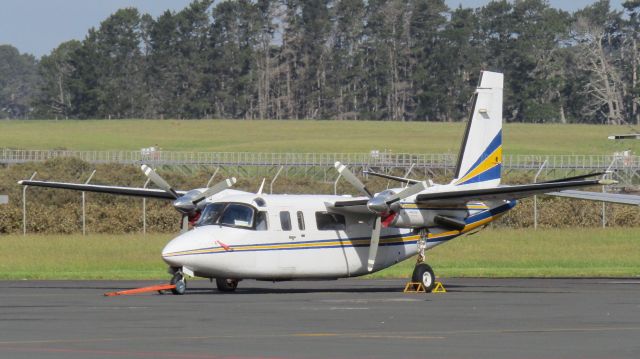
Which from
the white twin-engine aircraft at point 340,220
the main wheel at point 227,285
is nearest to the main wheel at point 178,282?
the white twin-engine aircraft at point 340,220

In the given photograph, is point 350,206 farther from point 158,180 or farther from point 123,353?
point 123,353

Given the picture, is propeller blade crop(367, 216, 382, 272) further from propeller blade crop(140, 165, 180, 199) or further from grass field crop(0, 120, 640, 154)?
grass field crop(0, 120, 640, 154)

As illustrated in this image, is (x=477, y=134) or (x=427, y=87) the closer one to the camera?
(x=477, y=134)

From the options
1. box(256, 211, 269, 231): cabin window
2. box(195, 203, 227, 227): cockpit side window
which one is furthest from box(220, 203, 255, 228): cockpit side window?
box(256, 211, 269, 231): cabin window

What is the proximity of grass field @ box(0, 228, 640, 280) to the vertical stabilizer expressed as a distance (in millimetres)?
7236

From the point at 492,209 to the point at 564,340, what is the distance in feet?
51.4

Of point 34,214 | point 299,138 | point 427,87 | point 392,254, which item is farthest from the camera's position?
point 427,87

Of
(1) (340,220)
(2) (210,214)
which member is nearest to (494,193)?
(1) (340,220)

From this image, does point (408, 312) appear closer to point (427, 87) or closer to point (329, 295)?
point (329, 295)

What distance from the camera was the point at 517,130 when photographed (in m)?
158

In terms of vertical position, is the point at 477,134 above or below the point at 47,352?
above

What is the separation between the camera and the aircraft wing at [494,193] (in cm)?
3122

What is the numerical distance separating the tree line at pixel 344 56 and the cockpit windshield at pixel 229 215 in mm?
153746

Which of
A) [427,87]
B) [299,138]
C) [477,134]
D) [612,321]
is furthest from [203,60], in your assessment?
[612,321]
